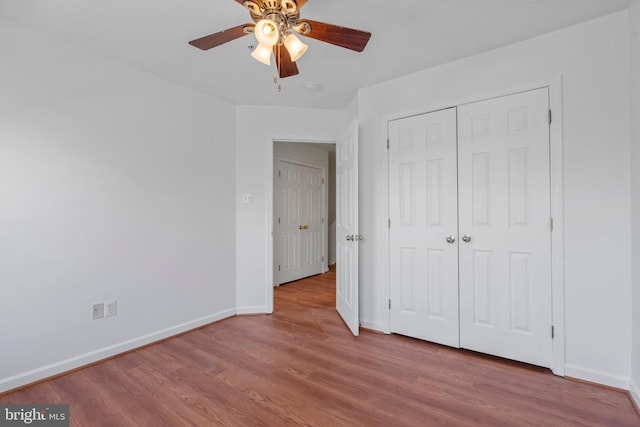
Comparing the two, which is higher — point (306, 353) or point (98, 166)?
point (98, 166)

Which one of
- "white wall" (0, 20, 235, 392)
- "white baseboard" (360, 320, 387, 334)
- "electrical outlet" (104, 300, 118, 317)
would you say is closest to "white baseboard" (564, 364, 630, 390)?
"white baseboard" (360, 320, 387, 334)

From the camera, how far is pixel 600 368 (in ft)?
6.22

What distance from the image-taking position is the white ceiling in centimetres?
176

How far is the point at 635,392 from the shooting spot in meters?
1.72

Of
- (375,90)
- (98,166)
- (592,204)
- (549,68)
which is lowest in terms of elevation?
(592,204)

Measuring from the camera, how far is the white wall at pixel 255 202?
10.9 feet

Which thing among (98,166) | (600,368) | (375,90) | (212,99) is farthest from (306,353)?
(212,99)

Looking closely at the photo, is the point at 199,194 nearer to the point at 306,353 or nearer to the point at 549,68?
the point at 306,353

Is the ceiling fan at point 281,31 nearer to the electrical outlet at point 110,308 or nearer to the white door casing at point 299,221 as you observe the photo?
the electrical outlet at point 110,308

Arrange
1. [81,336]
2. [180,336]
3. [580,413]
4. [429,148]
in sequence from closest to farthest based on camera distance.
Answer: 1. [580,413]
2. [81,336]
3. [429,148]
4. [180,336]

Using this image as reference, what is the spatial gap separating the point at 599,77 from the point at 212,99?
10.3 ft

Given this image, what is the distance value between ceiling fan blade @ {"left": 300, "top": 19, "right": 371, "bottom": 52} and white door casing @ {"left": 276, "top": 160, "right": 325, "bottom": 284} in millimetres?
3000

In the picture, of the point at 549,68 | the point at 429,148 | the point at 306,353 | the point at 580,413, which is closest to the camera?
the point at 580,413

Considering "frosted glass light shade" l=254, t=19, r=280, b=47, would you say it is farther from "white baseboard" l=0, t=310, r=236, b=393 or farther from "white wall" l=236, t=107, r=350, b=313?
"white baseboard" l=0, t=310, r=236, b=393
